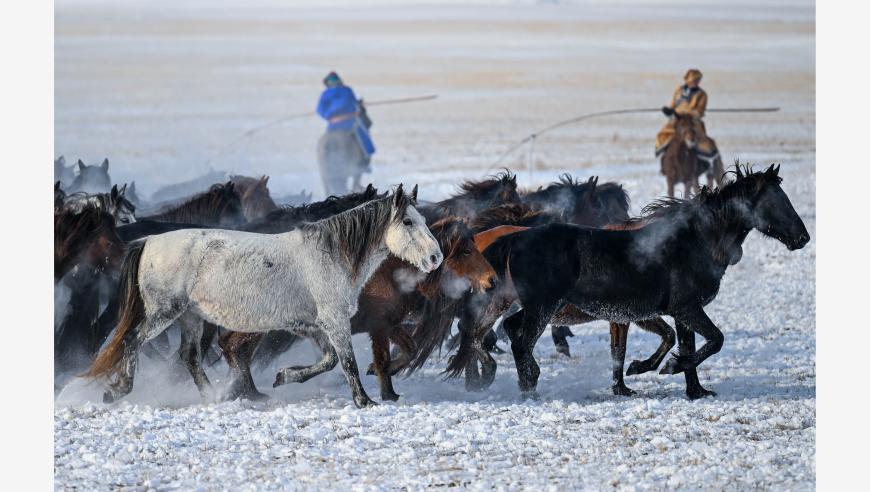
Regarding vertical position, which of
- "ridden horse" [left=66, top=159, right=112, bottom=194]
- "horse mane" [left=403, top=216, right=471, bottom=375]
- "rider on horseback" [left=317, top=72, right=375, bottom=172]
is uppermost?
"rider on horseback" [left=317, top=72, right=375, bottom=172]

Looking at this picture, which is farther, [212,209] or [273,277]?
[212,209]

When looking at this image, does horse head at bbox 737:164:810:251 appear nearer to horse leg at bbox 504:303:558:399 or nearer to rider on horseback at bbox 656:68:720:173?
horse leg at bbox 504:303:558:399

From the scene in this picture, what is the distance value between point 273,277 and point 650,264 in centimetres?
237

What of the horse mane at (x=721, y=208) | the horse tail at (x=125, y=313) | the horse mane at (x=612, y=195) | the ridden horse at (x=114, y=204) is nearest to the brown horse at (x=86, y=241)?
the ridden horse at (x=114, y=204)

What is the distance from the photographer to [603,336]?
10.4 metres

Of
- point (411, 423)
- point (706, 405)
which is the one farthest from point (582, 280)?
point (411, 423)

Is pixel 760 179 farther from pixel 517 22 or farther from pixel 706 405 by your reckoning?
pixel 517 22

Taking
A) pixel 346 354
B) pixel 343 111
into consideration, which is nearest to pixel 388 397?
pixel 346 354

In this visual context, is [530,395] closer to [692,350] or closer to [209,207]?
[692,350]

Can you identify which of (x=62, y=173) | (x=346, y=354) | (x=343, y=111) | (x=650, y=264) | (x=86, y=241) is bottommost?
(x=346, y=354)

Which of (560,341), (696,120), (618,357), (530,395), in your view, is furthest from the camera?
(696,120)

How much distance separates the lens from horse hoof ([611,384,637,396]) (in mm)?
7719

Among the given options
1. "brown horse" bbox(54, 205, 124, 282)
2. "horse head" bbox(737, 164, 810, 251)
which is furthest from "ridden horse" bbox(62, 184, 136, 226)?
"horse head" bbox(737, 164, 810, 251)

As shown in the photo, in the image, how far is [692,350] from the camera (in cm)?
766
